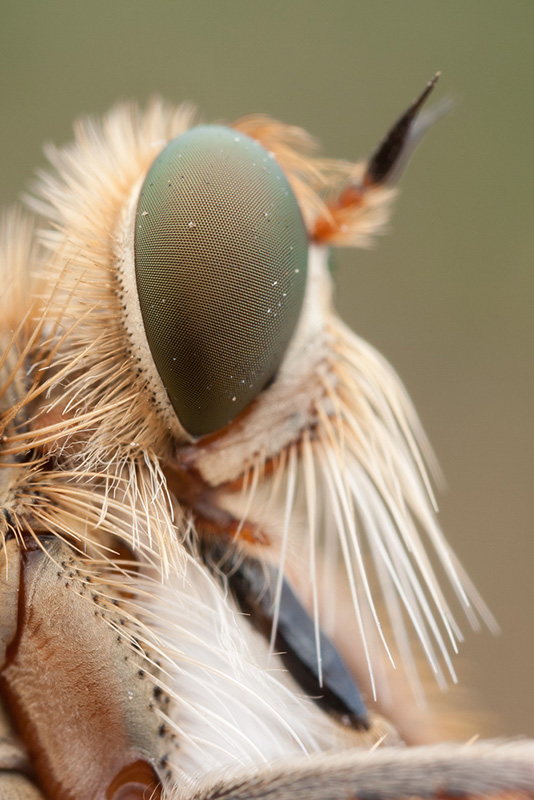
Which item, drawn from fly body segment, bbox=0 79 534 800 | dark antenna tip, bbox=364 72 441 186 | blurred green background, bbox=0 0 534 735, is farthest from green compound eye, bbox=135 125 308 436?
blurred green background, bbox=0 0 534 735

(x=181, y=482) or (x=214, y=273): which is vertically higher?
(x=214, y=273)

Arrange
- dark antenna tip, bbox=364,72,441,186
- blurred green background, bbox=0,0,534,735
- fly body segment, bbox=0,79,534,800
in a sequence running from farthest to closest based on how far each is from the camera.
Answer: blurred green background, bbox=0,0,534,735, dark antenna tip, bbox=364,72,441,186, fly body segment, bbox=0,79,534,800

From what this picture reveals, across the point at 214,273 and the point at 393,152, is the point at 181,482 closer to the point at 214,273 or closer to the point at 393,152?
the point at 214,273

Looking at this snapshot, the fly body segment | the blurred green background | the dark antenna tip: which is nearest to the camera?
the fly body segment

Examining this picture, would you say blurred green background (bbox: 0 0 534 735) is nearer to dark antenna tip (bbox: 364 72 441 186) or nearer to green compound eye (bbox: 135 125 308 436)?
dark antenna tip (bbox: 364 72 441 186)

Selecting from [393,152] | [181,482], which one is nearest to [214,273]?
[181,482]

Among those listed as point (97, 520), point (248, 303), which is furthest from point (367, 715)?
point (248, 303)
